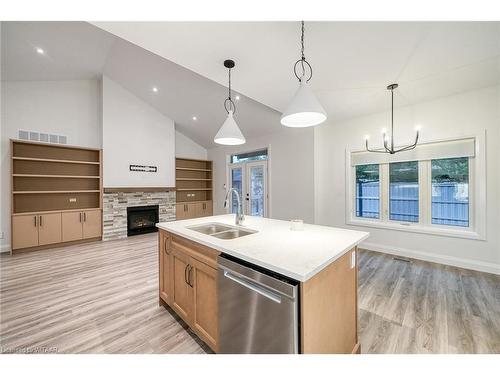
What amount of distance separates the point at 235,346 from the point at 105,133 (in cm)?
541

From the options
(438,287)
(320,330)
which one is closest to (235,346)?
(320,330)

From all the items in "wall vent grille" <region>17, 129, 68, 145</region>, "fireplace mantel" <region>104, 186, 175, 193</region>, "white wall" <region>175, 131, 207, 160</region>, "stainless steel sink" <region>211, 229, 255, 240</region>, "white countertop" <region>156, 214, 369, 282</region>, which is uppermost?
"white wall" <region>175, 131, 207, 160</region>

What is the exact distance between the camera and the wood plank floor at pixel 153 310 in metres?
1.67

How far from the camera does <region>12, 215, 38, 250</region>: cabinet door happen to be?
387 cm

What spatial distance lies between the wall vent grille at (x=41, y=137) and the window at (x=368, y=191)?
6.43 meters

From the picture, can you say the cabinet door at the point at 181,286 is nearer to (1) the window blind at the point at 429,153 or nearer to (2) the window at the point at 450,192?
(1) the window blind at the point at 429,153

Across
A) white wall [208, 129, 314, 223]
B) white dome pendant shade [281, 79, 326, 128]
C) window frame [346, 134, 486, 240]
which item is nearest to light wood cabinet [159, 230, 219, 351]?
white dome pendant shade [281, 79, 326, 128]

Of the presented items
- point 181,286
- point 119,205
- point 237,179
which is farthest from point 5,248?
point 237,179

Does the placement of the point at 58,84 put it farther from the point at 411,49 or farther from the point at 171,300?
the point at 411,49

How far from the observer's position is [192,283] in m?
1.68

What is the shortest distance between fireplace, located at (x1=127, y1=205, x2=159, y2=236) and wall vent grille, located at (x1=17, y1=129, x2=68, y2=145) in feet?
6.73

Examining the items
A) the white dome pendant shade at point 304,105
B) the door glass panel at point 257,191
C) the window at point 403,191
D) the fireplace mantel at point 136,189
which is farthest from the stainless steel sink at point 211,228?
the fireplace mantel at point 136,189

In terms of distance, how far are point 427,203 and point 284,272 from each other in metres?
3.81

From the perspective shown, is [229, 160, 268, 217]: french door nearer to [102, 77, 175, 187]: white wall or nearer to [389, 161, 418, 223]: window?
[102, 77, 175, 187]: white wall
